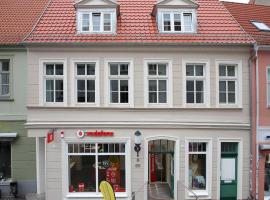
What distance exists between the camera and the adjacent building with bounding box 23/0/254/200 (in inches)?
659

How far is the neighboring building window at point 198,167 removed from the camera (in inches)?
676

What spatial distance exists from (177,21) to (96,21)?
358 centimetres

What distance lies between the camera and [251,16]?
66.5ft

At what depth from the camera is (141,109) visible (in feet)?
55.2

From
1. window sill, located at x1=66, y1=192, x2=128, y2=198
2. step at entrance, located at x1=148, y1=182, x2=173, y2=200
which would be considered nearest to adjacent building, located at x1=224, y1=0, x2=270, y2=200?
step at entrance, located at x1=148, y1=182, x2=173, y2=200

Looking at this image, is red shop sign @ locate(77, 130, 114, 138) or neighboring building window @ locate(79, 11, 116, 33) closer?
red shop sign @ locate(77, 130, 114, 138)

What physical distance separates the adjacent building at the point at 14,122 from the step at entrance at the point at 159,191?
5.88 meters

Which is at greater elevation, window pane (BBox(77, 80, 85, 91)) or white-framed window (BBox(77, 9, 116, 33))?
white-framed window (BBox(77, 9, 116, 33))

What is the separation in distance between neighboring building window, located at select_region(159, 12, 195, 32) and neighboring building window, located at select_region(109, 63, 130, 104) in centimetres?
255

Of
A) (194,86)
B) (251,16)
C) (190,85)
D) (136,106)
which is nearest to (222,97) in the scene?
(194,86)

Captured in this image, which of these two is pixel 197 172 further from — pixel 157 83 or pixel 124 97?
pixel 124 97

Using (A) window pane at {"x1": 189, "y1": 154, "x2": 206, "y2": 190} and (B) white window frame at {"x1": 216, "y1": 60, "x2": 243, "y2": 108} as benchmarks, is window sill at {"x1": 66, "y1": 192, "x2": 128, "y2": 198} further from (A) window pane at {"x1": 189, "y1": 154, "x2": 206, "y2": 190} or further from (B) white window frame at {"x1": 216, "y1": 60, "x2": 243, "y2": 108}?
(B) white window frame at {"x1": 216, "y1": 60, "x2": 243, "y2": 108}

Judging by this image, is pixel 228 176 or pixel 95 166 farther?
pixel 228 176

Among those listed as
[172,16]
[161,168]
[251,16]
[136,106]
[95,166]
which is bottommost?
[161,168]
